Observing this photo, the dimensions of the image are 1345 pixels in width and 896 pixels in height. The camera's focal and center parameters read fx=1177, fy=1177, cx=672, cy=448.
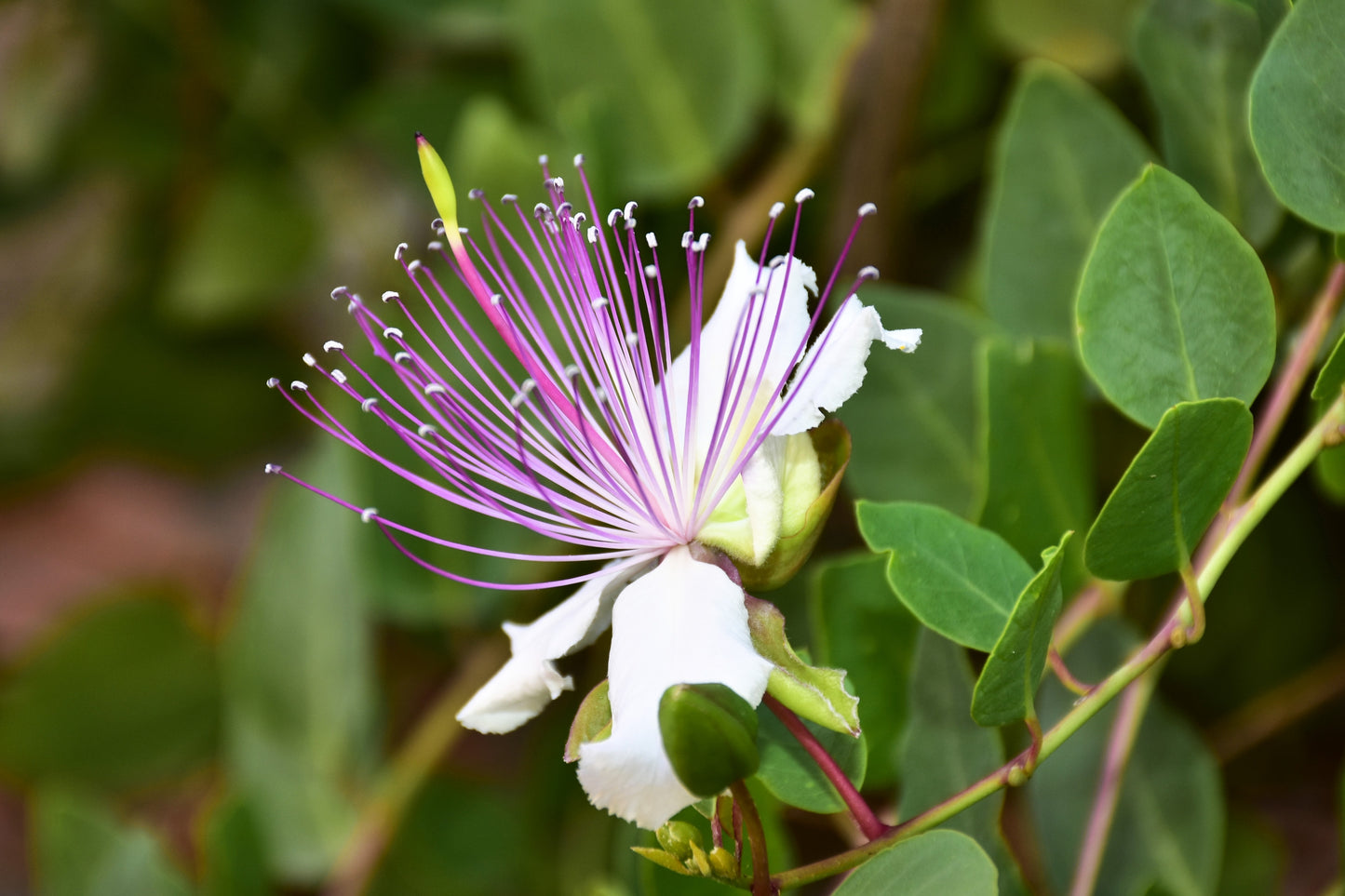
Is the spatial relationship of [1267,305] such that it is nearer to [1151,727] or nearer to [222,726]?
[1151,727]

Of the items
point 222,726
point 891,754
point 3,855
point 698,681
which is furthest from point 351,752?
point 3,855

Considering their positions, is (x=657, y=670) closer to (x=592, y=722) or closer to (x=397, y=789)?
(x=592, y=722)

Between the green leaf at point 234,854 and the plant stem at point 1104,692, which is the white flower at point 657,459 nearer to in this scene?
the plant stem at point 1104,692

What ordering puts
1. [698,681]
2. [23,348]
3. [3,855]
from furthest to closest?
[3,855] → [23,348] → [698,681]

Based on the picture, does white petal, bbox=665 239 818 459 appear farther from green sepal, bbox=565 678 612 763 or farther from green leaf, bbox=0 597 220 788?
green leaf, bbox=0 597 220 788

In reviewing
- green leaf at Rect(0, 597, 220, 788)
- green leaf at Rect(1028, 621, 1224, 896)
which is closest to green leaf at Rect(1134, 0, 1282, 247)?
green leaf at Rect(1028, 621, 1224, 896)

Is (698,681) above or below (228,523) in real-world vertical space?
above
